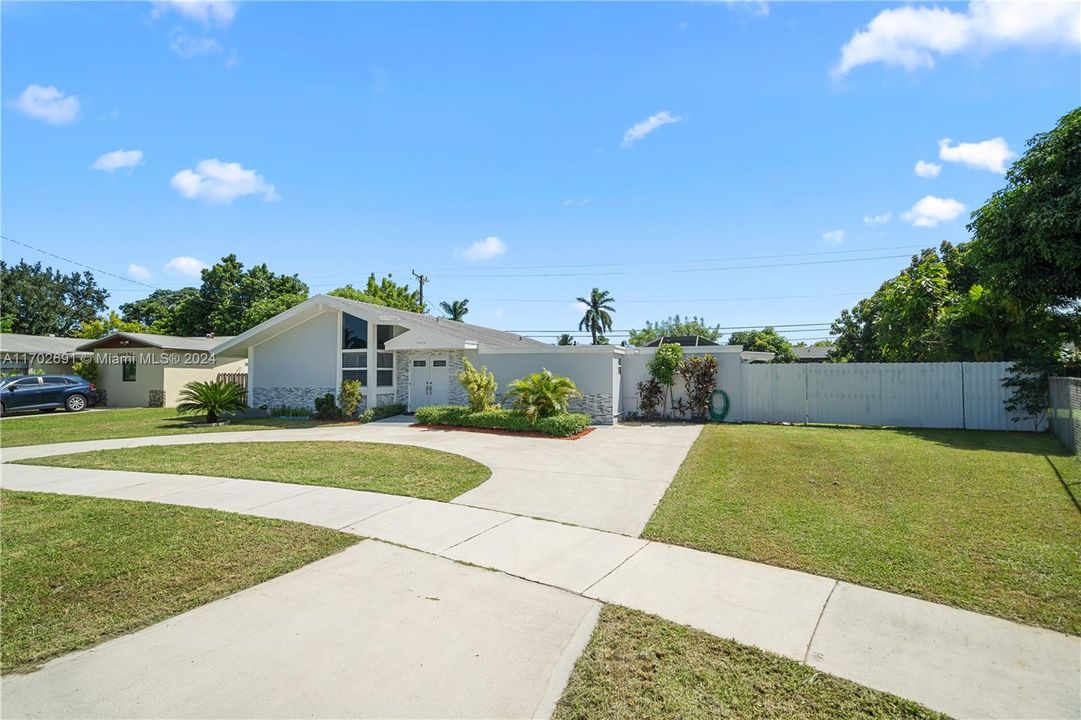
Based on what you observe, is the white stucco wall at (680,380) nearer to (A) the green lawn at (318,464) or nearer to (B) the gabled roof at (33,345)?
(A) the green lawn at (318,464)

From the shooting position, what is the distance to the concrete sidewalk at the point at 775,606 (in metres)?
3.03

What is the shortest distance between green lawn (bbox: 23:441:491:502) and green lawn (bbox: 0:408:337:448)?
3.70m

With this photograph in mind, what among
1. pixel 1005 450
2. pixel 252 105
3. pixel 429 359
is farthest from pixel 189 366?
pixel 1005 450

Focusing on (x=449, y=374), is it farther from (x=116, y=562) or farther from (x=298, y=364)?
(x=116, y=562)

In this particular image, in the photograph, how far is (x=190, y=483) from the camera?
8117 millimetres

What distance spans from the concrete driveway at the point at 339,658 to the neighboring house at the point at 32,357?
2765 centimetres

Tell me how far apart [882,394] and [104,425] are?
2340 cm

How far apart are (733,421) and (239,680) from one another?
15.6 meters

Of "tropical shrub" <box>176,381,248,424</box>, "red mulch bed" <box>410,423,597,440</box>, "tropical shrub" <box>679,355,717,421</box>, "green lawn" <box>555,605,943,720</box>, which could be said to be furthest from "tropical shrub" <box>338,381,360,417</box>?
"green lawn" <box>555,605,943,720</box>

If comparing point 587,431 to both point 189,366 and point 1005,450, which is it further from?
point 189,366

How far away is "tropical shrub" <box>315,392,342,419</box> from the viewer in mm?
17645

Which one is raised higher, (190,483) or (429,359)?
(429,359)

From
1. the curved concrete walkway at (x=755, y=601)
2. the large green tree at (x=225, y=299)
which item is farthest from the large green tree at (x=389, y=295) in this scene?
the curved concrete walkway at (x=755, y=601)

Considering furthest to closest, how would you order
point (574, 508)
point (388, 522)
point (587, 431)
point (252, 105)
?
point (587, 431), point (252, 105), point (574, 508), point (388, 522)
